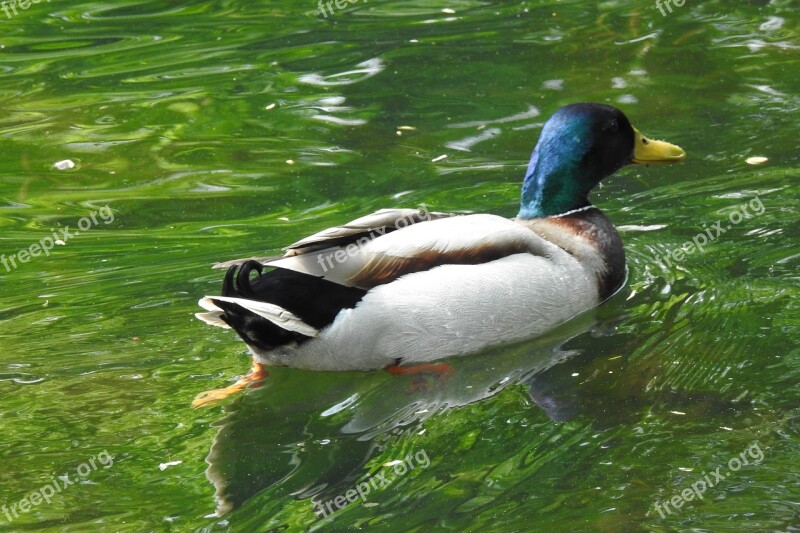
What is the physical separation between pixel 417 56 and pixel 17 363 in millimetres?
5667

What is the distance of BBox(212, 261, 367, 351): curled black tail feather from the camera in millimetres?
6184

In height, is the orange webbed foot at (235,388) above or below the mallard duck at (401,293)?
below

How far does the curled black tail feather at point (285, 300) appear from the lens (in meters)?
6.18

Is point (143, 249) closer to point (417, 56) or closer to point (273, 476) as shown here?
point (273, 476)

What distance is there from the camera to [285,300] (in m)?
6.21
